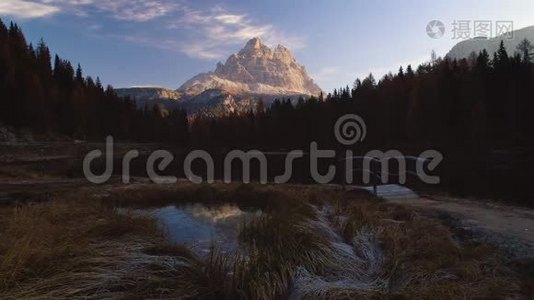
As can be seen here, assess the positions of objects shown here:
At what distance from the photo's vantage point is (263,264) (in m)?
6.27

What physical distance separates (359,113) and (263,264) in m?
105

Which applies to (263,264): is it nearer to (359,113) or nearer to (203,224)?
(203,224)

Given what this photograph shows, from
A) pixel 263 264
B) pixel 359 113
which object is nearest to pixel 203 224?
pixel 263 264

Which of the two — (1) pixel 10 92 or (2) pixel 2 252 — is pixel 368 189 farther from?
(1) pixel 10 92


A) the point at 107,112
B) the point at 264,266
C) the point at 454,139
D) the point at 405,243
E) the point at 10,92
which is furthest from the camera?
the point at 107,112

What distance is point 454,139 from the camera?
7744cm

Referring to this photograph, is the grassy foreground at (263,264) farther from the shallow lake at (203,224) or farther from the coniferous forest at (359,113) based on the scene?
the coniferous forest at (359,113)

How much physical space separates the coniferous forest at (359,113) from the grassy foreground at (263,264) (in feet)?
71.1

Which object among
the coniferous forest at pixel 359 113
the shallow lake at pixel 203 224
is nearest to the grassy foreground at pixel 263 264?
the shallow lake at pixel 203 224

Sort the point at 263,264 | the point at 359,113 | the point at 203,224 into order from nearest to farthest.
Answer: the point at 263,264 < the point at 203,224 < the point at 359,113

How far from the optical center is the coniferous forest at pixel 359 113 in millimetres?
71688

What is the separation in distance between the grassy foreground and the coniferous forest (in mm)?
21684

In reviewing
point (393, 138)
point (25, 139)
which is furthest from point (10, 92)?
point (393, 138)

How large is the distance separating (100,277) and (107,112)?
4784 inches
